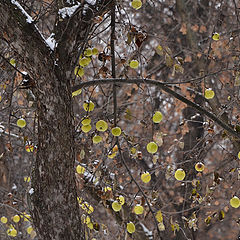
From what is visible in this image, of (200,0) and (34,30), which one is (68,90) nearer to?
(34,30)

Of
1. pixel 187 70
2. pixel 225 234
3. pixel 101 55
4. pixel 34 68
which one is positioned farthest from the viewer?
pixel 225 234

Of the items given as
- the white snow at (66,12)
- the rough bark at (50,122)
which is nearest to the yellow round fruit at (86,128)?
the rough bark at (50,122)

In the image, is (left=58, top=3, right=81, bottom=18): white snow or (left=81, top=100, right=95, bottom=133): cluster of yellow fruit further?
(left=81, top=100, right=95, bottom=133): cluster of yellow fruit

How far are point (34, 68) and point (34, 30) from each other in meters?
0.20

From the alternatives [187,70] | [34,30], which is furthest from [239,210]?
[34,30]

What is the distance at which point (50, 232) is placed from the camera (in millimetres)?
1863

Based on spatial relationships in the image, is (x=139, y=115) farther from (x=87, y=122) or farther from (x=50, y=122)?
(x=50, y=122)

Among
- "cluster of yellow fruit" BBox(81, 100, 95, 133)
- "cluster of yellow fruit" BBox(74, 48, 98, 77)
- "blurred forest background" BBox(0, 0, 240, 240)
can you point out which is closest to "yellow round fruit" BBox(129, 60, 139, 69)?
"blurred forest background" BBox(0, 0, 240, 240)

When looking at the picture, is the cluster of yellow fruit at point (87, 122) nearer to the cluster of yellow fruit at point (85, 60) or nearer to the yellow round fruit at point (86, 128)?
the yellow round fruit at point (86, 128)

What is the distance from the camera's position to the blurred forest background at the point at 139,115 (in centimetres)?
220

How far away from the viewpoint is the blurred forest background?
2202 mm

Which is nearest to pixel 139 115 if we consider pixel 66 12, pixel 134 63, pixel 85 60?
pixel 134 63

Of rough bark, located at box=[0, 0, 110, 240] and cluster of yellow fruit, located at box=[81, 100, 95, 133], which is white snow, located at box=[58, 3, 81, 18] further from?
cluster of yellow fruit, located at box=[81, 100, 95, 133]

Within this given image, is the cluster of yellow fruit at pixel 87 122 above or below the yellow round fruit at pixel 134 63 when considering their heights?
below
